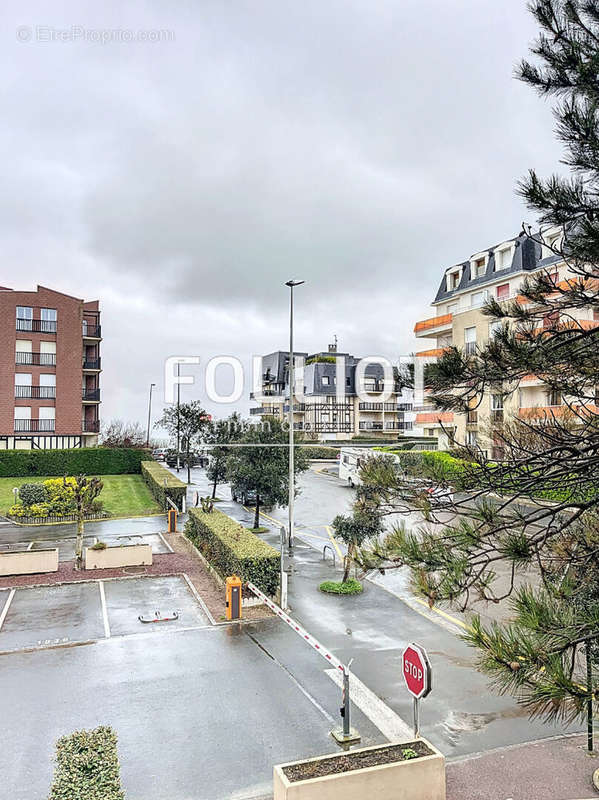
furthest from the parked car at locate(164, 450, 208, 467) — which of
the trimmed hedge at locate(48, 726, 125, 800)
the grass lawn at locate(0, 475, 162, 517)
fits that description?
the trimmed hedge at locate(48, 726, 125, 800)

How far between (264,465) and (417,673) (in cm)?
1738

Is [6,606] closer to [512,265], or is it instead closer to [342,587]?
[342,587]

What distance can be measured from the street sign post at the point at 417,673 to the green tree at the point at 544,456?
1134mm

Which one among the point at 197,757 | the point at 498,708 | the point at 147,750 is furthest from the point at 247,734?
the point at 498,708

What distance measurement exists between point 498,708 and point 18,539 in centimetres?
1984

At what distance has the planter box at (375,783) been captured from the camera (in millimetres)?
6395

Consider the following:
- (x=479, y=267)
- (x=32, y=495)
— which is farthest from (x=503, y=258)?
(x=32, y=495)

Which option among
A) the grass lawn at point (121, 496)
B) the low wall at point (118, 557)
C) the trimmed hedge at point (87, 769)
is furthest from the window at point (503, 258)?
the trimmed hedge at point (87, 769)

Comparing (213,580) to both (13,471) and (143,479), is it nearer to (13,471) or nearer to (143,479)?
(143,479)

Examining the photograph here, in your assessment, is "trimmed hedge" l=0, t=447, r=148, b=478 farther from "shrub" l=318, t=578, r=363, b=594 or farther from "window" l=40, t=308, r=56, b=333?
"shrub" l=318, t=578, r=363, b=594

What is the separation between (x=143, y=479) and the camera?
4022 centimetres

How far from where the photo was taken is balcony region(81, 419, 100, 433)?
48.6 meters

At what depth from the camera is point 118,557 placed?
18500mm

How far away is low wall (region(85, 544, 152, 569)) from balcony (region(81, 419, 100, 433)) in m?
31.9
